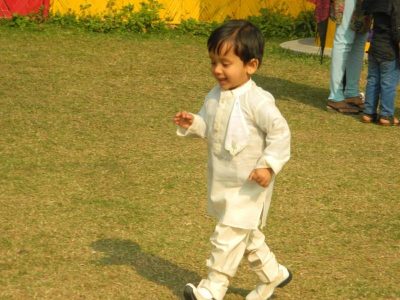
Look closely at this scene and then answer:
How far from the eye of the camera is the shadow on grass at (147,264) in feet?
14.3

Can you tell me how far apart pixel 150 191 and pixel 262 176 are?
1.97m

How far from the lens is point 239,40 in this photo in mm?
3832

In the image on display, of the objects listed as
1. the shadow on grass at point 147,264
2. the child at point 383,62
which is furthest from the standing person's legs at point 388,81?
the shadow on grass at point 147,264

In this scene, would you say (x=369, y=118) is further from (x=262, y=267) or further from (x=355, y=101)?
(x=262, y=267)

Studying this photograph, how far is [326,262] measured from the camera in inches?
185

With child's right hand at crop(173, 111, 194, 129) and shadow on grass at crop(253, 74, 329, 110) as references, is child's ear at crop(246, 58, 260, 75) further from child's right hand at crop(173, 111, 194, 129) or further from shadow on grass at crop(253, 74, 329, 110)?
shadow on grass at crop(253, 74, 329, 110)

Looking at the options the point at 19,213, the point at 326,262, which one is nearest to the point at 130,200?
the point at 19,213

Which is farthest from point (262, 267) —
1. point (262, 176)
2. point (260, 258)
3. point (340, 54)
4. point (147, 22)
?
point (147, 22)

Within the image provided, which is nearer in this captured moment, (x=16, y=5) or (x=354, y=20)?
(x=354, y=20)

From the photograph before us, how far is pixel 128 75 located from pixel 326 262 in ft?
15.3

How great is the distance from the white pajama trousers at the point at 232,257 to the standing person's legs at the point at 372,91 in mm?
3757

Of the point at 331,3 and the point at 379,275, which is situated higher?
the point at 331,3

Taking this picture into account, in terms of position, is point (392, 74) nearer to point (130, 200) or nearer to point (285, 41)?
point (130, 200)

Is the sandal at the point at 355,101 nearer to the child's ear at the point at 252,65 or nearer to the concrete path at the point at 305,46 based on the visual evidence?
the concrete path at the point at 305,46
